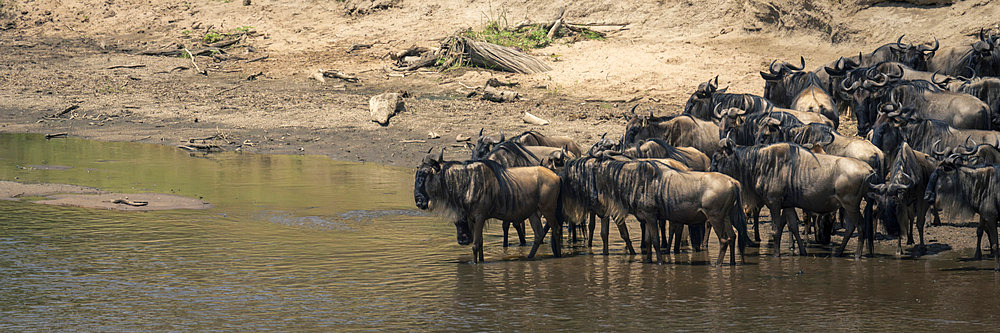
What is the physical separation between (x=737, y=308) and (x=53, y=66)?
20.8 meters

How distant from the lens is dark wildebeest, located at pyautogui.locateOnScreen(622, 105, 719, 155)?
13188 millimetres

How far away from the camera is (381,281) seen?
987 centimetres

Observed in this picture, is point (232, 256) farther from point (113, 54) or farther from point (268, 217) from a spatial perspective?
point (113, 54)

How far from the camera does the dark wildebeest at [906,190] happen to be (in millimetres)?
10562

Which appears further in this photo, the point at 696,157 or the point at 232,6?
the point at 232,6

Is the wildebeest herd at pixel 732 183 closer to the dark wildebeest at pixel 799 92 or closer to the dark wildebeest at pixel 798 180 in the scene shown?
the dark wildebeest at pixel 798 180

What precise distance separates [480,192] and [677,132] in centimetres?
353

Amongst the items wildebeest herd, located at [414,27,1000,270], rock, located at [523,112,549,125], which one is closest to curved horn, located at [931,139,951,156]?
wildebeest herd, located at [414,27,1000,270]

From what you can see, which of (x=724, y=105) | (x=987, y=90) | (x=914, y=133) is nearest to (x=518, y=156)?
(x=724, y=105)

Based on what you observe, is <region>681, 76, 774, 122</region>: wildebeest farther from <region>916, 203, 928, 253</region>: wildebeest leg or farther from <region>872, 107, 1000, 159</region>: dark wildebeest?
<region>916, 203, 928, 253</region>: wildebeest leg

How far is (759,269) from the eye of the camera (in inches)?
410

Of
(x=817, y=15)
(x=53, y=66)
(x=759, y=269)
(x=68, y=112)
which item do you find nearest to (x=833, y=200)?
(x=759, y=269)

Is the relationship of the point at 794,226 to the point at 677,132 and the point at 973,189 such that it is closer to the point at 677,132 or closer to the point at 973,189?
the point at 973,189

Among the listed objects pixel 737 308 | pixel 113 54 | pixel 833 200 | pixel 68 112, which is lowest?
pixel 737 308
